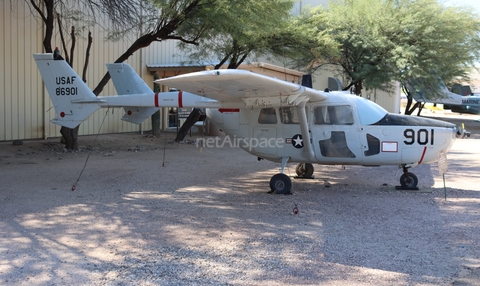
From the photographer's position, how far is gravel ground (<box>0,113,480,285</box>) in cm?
511

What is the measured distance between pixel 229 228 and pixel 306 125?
3.27 meters

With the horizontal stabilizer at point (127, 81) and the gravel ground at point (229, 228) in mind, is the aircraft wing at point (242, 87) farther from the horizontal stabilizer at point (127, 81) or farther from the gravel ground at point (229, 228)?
the horizontal stabilizer at point (127, 81)

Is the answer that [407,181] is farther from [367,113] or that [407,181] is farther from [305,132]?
[305,132]

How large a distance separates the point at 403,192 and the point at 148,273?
6356 millimetres

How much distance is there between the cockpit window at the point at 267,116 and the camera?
32.5 feet

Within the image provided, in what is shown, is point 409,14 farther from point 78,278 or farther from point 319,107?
point 78,278

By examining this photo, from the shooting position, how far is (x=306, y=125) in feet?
30.7

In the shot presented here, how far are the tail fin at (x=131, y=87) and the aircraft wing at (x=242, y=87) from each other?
2.11 m

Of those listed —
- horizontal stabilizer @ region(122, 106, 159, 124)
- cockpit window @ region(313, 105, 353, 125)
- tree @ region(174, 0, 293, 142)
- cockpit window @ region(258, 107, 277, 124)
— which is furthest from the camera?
tree @ region(174, 0, 293, 142)

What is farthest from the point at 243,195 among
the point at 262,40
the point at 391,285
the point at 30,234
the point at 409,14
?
the point at 409,14

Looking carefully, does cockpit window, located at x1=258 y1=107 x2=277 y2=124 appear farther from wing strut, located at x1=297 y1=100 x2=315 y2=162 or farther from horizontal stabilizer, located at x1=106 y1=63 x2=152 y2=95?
horizontal stabilizer, located at x1=106 y1=63 x2=152 y2=95

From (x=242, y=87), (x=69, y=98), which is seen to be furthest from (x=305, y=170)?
(x=69, y=98)

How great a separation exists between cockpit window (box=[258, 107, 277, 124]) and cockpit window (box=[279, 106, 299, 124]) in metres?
0.15

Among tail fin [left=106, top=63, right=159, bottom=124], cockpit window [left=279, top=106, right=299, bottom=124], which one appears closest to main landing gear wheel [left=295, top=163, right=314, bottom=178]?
cockpit window [left=279, top=106, right=299, bottom=124]
